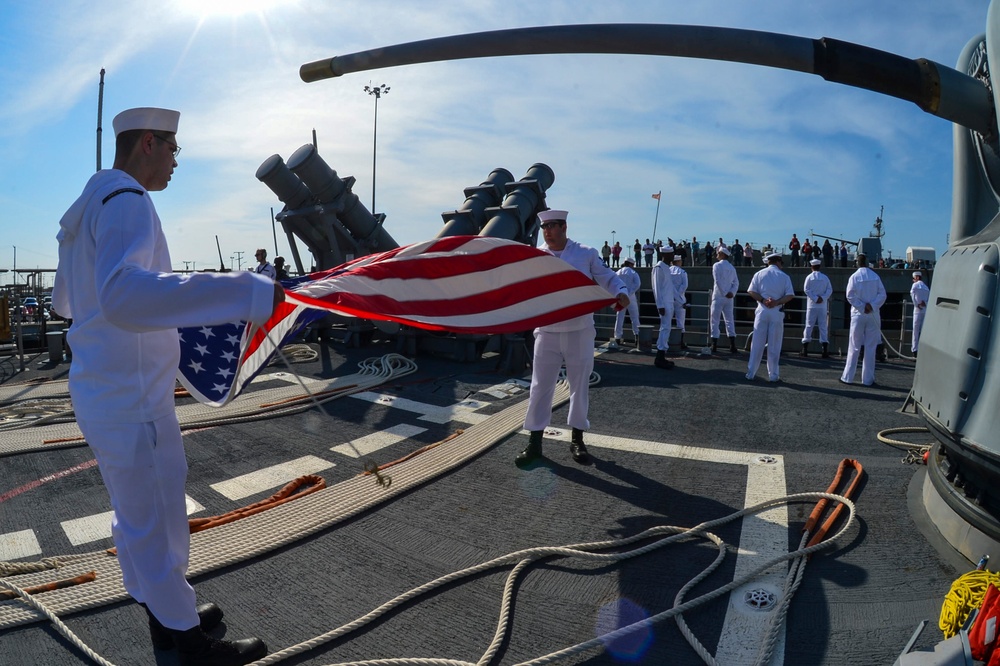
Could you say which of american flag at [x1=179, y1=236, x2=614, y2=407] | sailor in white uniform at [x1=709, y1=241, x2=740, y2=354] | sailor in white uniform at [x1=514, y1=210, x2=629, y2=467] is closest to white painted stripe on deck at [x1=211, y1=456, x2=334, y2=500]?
american flag at [x1=179, y1=236, x2=614, y2=407]

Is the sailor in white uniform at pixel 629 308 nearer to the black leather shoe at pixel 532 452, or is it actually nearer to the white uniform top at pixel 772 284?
the white uniform top at pixel 772 284

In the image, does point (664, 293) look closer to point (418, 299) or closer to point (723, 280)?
point (723, 280)

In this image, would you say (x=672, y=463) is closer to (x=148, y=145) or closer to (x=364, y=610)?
(x=364, y=610)

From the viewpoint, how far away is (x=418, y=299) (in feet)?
10.9

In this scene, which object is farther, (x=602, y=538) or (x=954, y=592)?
(x=602, y=538)

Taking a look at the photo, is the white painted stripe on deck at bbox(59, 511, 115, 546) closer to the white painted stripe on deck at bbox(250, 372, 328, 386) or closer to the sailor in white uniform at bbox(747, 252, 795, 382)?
the white painted stripe on deck at bbox(250, 372, 328, 386)

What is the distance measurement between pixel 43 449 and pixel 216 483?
59.6 inches

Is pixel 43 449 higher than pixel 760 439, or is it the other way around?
pixel 760 439

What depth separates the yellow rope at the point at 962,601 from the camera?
2.00 meters

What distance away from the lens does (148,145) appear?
207 cm

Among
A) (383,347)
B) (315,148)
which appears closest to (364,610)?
(383,347)

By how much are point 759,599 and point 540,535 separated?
3.37 feet

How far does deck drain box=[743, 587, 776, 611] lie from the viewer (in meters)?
2.37

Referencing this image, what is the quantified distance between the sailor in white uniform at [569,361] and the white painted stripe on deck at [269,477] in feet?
4.57
